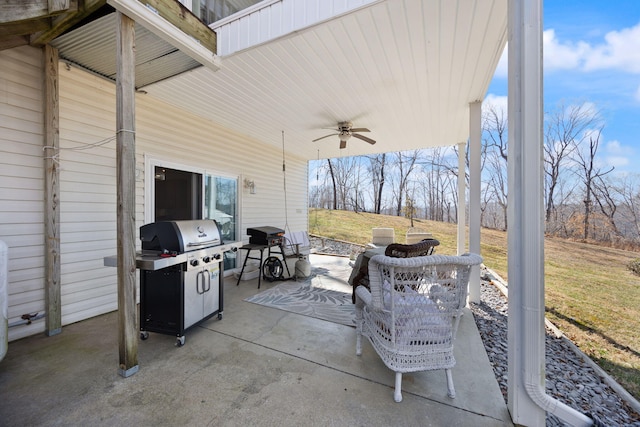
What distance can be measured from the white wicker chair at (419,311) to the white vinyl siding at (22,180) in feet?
11.8

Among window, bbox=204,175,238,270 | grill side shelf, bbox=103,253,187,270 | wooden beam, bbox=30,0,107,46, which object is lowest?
grill side shelf, bbox=103,253,187,270

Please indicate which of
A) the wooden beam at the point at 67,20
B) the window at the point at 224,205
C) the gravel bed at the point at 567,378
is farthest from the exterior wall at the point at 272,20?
the gravel bed at the point at 567,378

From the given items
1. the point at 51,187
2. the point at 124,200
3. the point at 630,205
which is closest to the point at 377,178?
the point at 630,205

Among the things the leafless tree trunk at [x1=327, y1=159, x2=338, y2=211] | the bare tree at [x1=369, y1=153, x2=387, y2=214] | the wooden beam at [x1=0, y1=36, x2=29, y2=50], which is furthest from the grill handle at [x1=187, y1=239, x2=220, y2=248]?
the bare tree at [x1=369, y1=153, x2=387, y2=214]

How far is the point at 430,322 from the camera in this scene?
1922 mm

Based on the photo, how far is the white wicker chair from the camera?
1838mm

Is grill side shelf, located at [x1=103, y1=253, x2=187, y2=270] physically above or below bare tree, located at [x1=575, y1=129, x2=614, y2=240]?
below

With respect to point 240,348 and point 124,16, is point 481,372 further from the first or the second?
point 124,16

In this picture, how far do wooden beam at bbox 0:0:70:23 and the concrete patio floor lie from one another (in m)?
2.97

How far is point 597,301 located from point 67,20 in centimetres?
776

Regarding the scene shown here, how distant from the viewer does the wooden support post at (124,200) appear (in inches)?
83.4

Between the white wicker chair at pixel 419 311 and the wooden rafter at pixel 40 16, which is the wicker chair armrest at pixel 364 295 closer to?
the white wicker chair at pixel 419 311

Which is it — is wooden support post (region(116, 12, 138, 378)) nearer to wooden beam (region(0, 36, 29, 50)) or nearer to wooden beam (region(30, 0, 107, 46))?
wooden beam (region(30, 0, 107, 46))

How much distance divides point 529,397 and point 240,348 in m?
2.37
